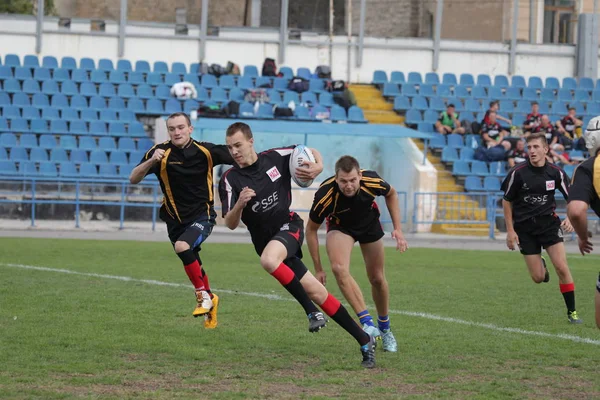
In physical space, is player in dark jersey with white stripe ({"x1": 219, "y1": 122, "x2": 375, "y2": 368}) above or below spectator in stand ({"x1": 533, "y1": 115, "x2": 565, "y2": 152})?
below

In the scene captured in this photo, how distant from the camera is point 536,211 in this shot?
36.4 feet

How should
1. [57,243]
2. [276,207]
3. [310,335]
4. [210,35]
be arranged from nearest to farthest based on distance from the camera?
[276,207] < [310,335] < [57,243] < [210,35]

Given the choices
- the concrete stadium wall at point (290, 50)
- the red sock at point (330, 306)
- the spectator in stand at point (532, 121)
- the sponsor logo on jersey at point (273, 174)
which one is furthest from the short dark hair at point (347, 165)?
the concrete stadium wall at point (290, 50)

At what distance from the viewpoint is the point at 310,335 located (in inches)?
363

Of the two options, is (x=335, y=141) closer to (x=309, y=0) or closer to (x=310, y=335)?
(x=309, y=0)

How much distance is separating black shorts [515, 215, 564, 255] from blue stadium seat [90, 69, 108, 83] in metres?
19.3

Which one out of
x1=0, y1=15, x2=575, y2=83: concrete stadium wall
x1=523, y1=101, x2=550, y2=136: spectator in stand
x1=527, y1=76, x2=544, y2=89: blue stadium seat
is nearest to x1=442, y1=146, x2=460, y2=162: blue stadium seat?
x1=523, y1=101, x2=550, y2=136: spectator in stand

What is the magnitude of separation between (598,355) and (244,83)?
22078 millimetres

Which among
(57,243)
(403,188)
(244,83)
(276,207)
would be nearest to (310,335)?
(276,207)

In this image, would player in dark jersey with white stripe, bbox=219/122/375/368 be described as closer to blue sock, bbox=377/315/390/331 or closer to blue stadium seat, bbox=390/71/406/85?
blue sock, bbox=377/315/390/331

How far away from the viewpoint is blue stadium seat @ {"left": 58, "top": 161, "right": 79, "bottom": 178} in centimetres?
2500

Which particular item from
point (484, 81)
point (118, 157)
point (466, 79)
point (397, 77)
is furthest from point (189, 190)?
point (484, 81)

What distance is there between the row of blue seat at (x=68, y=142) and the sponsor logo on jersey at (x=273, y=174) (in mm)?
18181

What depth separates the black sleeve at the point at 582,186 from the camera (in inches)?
249
